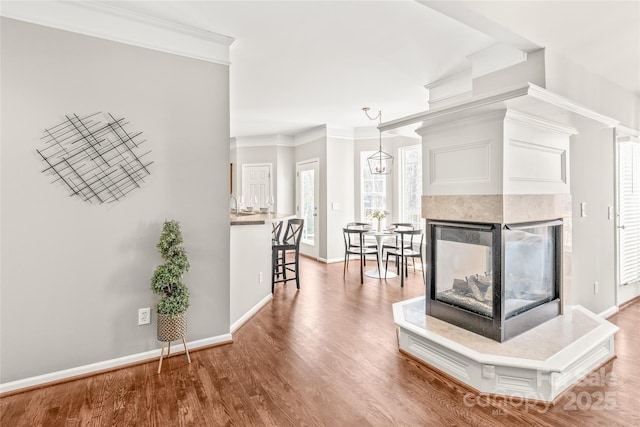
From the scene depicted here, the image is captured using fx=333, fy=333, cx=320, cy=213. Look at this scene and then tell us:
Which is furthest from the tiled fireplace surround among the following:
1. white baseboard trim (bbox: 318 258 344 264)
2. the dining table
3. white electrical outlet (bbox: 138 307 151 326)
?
white baseboard trim (bbox: 318 258 344 264)

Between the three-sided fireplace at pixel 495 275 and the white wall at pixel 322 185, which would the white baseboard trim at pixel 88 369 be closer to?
the three-sided fireplace at pixel 495 275

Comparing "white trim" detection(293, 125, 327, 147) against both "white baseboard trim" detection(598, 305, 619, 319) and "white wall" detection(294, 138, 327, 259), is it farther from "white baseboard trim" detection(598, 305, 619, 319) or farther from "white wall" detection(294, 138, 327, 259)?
"white baseboard trim" detection(598, 305, 619, 319)

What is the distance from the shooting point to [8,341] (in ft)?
7.13

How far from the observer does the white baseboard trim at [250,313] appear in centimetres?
319

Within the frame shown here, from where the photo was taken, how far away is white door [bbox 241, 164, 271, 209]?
24.7 feet

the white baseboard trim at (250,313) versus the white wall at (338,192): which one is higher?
the white wall at (338,192)

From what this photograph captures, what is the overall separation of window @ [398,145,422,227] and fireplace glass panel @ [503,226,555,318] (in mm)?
3354

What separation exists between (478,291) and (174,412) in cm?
221

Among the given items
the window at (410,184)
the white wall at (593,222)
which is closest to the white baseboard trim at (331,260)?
the window at (410,184)

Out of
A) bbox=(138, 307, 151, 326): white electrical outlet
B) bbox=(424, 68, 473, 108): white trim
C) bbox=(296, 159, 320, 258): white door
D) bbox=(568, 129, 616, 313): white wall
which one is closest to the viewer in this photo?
bbox=(138, 307, 151, 326): white electrical outlet

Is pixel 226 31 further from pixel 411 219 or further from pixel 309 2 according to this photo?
pixel 411 219

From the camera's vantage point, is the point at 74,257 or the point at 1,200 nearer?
the point at 1,200

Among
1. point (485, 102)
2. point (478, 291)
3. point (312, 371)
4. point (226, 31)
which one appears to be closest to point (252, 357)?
Answer: point (312, 371)

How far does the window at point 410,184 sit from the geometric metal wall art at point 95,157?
15.4 feet
